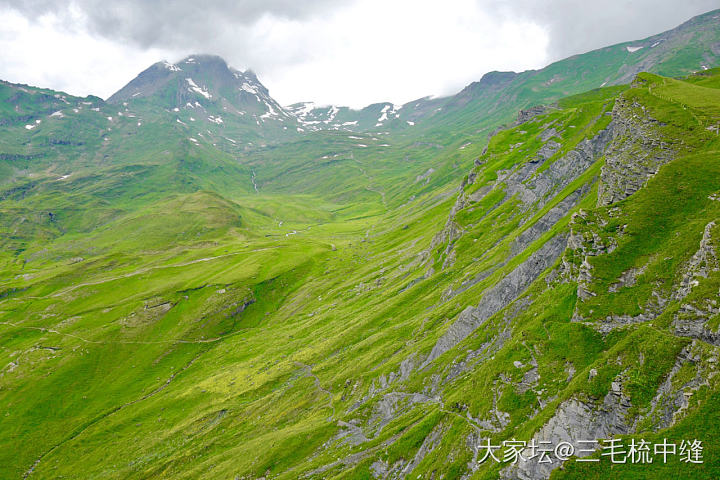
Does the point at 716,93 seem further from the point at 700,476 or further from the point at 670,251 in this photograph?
the point at 700,476

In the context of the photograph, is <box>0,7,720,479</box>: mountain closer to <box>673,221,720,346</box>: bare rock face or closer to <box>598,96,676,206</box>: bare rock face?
<box>673,221,720,346</box>: bare rock face

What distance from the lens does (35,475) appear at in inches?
3851

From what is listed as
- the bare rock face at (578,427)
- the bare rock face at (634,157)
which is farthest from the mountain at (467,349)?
the bare rock face at (634,157)

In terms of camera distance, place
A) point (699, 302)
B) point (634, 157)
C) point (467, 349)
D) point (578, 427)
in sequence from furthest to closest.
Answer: point (467, 349) → point (634, 157) → point (578, 427) → point (699, 302)

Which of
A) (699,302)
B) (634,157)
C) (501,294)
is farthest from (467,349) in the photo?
(634,157)

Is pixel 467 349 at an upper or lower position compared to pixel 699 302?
lower

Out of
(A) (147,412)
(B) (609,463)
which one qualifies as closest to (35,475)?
(A) (147,412)

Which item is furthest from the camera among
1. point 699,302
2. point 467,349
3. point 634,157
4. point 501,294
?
point 501,294

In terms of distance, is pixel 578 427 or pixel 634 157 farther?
pixel 634 157

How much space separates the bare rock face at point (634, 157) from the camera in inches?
1785

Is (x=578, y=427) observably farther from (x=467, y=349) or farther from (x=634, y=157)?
(x=634, y=157)

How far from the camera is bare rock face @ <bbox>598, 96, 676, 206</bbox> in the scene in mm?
45344

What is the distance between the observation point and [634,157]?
47875 millimetres

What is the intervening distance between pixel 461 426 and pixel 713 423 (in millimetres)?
25498
